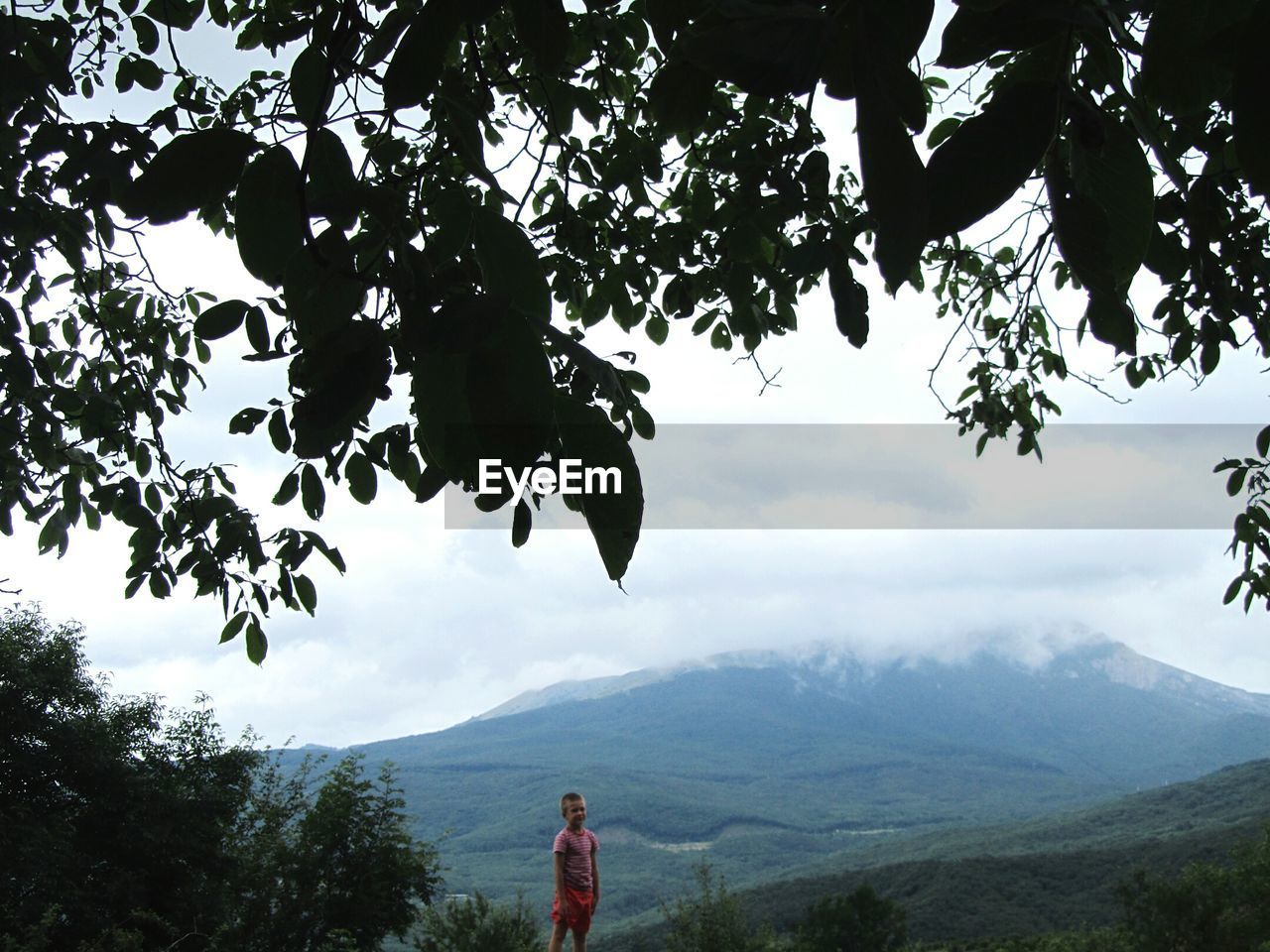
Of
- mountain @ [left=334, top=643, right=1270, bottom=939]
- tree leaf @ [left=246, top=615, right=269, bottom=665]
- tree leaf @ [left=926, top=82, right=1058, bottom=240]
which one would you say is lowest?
mountain @ [left=334, top=643, right=1270, bottom=939]

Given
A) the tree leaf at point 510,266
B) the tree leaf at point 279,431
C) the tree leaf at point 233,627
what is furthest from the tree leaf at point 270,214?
the tree leaf at point 233,627

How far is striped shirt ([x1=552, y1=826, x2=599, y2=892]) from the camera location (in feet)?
23.0

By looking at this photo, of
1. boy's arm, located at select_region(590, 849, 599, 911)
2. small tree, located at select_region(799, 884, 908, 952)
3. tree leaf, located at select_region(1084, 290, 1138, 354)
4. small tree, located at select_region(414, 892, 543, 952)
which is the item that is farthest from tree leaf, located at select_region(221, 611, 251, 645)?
small tree, located at select_region(799, 884, 908, 952)

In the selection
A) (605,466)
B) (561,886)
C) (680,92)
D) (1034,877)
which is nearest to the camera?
(605,466)

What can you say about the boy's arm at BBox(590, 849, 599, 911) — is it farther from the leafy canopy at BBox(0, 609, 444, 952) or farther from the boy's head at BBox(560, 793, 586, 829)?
the leafy canopy at BBox(0, 609, 444, 952)

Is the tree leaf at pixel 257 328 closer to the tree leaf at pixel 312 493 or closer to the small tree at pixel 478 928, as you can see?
the tree leaf at pixel 312 493

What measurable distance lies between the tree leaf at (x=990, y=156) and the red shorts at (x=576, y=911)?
7343 millimetres

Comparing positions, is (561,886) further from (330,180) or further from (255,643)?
(330,180)

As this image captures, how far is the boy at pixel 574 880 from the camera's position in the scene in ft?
22.9

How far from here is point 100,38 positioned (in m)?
3.25

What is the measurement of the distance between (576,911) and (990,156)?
747cm

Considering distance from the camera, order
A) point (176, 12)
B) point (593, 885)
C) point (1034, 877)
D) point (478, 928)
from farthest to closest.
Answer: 1. point (1034, 877)
2. point (478, 928)
3. point (593, 885)
4. point (176, 12)

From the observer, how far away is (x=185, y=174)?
584mm

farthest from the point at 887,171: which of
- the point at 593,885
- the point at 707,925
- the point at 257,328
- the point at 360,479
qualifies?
the point at 707,925
